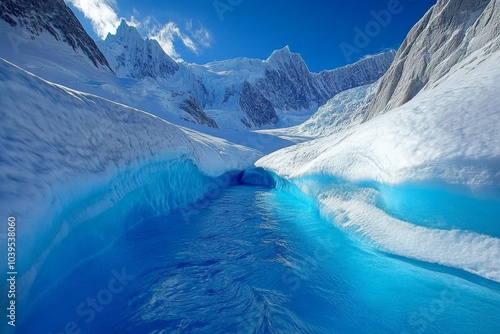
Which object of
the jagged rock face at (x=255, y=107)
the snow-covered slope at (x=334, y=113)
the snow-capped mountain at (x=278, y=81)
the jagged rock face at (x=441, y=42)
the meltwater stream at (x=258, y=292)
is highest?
the snow-capped mountain at (x=278, y=81)

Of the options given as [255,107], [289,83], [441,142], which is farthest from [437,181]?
[289,83]

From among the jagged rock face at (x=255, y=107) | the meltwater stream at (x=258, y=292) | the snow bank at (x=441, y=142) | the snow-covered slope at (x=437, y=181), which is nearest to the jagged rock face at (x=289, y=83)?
the jagged rock face at (x=255, y=107)

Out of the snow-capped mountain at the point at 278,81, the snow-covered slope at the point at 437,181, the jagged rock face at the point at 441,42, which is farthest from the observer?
the snow-capped mountain at the point at 278,81

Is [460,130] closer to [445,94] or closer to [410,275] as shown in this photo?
[445,94]

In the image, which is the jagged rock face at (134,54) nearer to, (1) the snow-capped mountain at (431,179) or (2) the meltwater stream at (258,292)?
(2) the meltwater stream at (258,292)

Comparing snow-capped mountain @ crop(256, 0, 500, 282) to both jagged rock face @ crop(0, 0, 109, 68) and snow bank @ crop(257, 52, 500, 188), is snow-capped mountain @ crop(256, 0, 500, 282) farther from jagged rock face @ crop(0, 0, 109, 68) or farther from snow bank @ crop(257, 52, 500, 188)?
jagged rock face @ crop(0, 0, 109, 68)

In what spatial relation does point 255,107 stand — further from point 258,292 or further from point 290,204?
point 258,292
